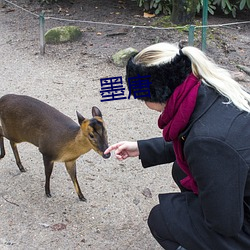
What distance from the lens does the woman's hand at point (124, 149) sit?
8.31ft

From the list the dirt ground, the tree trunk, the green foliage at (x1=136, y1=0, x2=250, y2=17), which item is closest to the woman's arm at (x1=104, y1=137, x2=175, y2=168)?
the dirt ground

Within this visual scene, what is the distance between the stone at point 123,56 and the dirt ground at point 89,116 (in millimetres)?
84

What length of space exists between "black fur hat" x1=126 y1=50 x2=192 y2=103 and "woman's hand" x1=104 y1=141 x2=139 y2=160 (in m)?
0.59

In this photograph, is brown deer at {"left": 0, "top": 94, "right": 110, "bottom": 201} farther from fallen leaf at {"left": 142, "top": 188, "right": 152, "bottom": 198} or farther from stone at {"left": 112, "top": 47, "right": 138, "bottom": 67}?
stone at {"left": 112, "top": 47, "right": 138, "bottom": 67}

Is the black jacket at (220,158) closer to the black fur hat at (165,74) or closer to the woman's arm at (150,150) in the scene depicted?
the black fur hat at (165,74)

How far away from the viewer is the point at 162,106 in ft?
6.70

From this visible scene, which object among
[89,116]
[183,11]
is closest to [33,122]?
[89,116]

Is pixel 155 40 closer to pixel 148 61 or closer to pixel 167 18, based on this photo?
pixel 167 18

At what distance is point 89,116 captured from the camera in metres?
4.45

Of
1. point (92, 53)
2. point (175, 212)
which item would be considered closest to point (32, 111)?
point (175, 212)

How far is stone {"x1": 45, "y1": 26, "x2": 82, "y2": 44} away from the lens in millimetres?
6262

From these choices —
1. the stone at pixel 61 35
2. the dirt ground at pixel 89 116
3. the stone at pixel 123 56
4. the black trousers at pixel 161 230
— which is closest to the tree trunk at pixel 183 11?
the dirt ground at pixel 89 116

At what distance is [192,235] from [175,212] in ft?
0.50

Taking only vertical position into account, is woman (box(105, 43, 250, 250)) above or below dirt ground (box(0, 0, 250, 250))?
above
